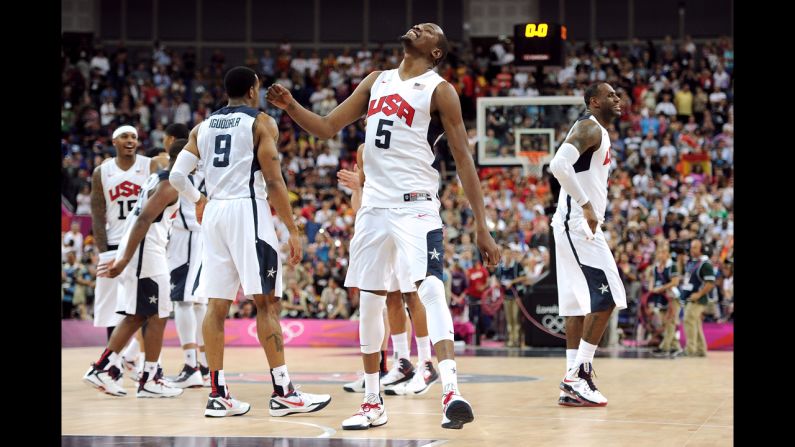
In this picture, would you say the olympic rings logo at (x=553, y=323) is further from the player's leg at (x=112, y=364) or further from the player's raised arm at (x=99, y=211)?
the player's leg at (x=112, y=364)

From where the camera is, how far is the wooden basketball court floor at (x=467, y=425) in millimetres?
5660

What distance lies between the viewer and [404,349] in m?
8.76

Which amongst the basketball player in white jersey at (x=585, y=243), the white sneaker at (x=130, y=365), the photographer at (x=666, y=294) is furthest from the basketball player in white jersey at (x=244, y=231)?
the photographer at (x=666, y=294)

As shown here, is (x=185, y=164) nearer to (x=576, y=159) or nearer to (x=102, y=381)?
(x=102, y=381)

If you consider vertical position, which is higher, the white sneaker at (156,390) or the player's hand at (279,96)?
the player's hand at (279,96)

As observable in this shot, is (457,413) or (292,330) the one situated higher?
(457,413)

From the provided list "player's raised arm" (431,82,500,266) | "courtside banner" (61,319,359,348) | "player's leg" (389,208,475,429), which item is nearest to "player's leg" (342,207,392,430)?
"player's leg" (389,208,475,429)

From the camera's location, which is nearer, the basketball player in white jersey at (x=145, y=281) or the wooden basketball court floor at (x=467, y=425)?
the wooden basketball court floor at (x=467, y=425)

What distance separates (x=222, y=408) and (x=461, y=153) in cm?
237

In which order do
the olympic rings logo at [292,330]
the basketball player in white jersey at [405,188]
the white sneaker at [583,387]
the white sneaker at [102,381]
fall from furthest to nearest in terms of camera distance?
the olympic rings logo at [292,330] → the white sneaker at [102,381] → the white sneaker at [583,387] → the basketball player in white jersey at [405,188]

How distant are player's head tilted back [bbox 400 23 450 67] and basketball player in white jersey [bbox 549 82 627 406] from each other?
1.95 m

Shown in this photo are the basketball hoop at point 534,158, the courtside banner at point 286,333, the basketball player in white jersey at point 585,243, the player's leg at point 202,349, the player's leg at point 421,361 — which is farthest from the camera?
the courtside banner at point 286,333

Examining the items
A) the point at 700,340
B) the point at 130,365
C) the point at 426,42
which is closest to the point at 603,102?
the point at 426,42

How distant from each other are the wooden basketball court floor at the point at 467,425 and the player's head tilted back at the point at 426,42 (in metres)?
2.26
